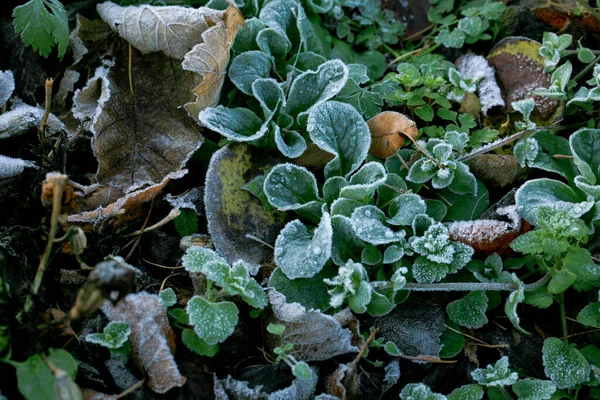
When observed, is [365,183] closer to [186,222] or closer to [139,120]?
[186,222]

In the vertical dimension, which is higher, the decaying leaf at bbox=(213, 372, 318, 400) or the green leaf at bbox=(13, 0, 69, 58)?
the green leaf at bbox=(13, 0, 69, 58)

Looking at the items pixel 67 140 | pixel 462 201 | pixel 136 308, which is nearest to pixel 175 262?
pixel 136 308

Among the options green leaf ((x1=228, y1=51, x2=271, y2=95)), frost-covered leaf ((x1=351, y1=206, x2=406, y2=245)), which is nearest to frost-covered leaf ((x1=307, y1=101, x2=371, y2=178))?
frost-covered leaf ((x1=351, y1=206, x2=406, y2=245))

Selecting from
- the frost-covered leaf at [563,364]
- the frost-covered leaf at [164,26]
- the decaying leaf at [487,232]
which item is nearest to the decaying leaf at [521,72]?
the decaying leaf at [487,232]

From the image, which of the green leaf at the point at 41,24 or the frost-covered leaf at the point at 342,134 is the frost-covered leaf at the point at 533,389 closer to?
the frost-covered leaf at the point at 342,134

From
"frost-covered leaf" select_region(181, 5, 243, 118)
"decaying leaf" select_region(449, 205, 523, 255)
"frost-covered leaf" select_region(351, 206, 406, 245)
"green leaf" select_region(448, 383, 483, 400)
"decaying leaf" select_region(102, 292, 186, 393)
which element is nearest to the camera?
"decaying leaf" select_region(102, 292, 186, 393)

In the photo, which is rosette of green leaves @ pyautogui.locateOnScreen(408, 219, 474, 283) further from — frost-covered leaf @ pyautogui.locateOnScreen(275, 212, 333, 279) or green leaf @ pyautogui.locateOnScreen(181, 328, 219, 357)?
green leaf @ pyautogui.locateOnScreen(181, 328, 219, 357)

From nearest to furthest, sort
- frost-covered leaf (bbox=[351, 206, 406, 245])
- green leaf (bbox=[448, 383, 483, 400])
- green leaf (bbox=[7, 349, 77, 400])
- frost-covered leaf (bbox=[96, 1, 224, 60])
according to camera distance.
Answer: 1. green leaf (bbox=[7, 349, 77, 400])
2. green leaf (bbox=[448, 383, 483, 400])
3. frost-covered leaf (bbox=[351, 206, 406, 245])
4. frost-covered leaf (bbox=[96, 1, 224, 60])

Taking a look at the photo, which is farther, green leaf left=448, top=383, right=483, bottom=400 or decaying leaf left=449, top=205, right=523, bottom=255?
decaying leaf left=449, top=205, right=523, bottom=255

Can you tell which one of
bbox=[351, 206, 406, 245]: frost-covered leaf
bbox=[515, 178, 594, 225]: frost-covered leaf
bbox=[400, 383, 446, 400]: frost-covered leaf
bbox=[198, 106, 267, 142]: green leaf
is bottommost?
bbox=[400, 383, 446, 400]: frost-covered leaf
